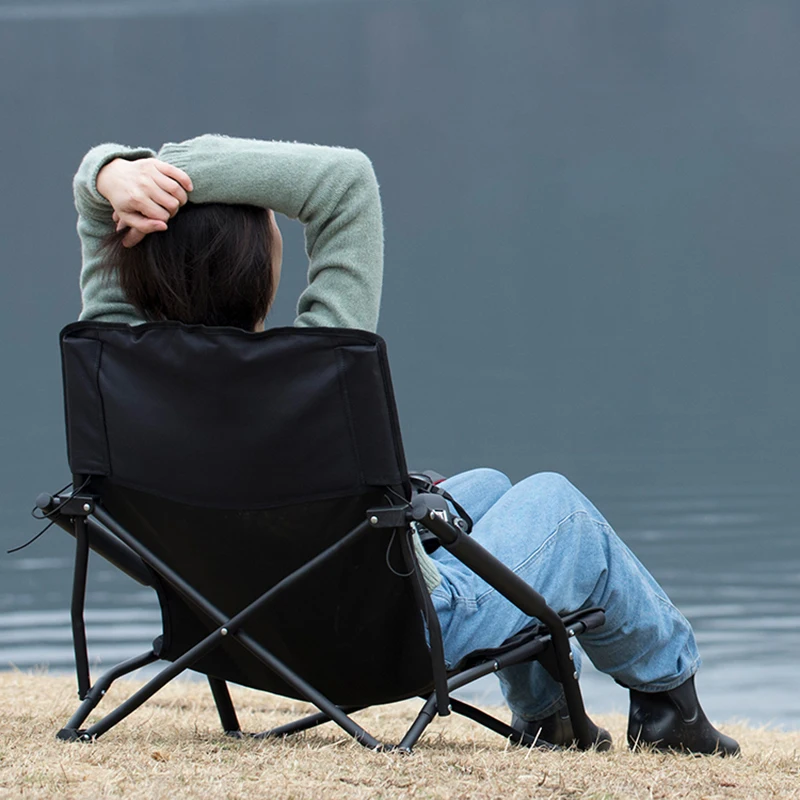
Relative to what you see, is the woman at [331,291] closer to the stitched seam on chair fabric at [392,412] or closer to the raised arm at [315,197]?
the raised arm at [315,197]

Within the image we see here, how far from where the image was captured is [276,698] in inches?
162

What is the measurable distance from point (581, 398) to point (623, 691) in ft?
38.2

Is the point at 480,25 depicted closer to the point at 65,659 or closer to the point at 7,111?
the point at 7,111

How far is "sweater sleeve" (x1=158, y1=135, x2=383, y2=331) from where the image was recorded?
7.19 ft

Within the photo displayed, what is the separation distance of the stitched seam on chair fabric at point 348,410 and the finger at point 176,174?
352 millimetres

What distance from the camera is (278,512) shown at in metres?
2.22

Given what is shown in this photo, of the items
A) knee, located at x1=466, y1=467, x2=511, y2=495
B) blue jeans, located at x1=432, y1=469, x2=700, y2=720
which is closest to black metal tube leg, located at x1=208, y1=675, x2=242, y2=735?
blue jeans, located at x1=432, y1=469, x2=700, y2=720

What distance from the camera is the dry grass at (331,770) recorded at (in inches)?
77.2

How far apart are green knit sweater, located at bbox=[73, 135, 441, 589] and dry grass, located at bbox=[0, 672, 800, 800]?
14.1 inches

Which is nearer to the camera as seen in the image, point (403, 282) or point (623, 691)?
point (623, 691)

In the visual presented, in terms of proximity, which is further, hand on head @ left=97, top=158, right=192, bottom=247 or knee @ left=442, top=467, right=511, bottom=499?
knee @ left=442, top=467, right=511, bottom=499

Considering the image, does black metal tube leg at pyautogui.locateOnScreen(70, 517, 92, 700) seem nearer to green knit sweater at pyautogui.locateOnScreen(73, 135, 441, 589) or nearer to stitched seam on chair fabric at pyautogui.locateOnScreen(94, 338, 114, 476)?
stitched seam on chair fabric at pyautogui.locateOnScreen(94, 338, 114, 476)

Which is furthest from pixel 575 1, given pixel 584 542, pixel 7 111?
pixel 584 542

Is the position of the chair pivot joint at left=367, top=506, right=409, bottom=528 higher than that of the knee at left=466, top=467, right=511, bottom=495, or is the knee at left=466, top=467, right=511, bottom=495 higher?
the chair pivot joint at left=367, top=506, right=409, bottom=528
